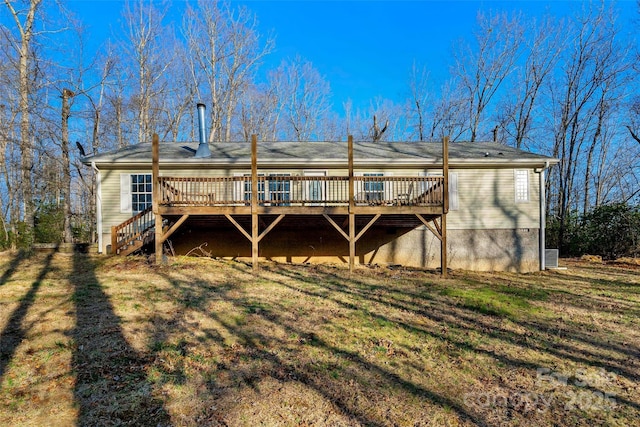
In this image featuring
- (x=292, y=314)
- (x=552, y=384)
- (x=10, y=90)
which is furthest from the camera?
(x=10, y=90)

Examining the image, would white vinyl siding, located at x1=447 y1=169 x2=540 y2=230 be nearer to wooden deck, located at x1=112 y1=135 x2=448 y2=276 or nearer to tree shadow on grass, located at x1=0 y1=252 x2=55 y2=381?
wooden deck, located at x1=112 y1=135 x2=448 y2=276

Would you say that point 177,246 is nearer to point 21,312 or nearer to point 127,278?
Result: point 127,278

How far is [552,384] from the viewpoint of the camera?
13.6 ft

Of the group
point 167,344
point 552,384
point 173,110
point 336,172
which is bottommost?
point 552,384

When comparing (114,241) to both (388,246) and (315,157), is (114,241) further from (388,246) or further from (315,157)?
(388,246)

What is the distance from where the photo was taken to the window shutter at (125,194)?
36.8 ft

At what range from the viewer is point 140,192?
11.3 metres

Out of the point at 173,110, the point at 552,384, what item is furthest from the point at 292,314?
the point at 173,110

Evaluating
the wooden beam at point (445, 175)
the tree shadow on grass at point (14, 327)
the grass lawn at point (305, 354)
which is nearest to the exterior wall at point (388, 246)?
the wooden beam at point (445, 175)

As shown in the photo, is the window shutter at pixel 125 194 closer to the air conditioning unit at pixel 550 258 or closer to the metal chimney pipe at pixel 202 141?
the metal chimney pipe at pixel 202 141

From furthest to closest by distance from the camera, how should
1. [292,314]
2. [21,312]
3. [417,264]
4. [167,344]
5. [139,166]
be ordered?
[417,264] < [139,166] < [292,314] < [21,312] < [167,344]

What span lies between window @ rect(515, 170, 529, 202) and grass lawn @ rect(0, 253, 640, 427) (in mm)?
4285

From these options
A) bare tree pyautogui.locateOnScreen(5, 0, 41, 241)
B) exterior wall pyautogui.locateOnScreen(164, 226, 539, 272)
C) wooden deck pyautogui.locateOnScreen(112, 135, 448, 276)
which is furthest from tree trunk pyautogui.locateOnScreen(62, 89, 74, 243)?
exterior wall pyautogui.locateOnScreen(164, 226, 539, 272)

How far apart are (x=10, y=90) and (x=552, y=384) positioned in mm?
21901
